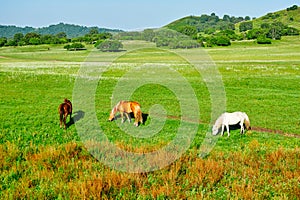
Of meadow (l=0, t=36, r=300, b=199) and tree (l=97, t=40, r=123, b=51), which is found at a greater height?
tree (l=97, t=40, r=123, b=51)

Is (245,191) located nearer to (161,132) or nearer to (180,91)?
(161,132)

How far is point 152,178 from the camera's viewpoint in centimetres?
875

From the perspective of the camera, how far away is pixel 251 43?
438 ft

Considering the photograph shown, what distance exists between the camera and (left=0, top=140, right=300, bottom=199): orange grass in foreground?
7.84 meters

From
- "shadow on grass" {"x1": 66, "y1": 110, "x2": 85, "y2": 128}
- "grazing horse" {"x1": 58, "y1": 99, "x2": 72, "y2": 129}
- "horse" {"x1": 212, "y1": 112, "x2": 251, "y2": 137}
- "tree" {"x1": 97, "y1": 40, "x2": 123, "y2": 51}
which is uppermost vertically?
"tree" {"x1": 97, "y1": 40, "x2": 123, "y2": 51}

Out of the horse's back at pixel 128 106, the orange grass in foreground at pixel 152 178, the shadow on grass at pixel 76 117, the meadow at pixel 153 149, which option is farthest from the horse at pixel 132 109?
the orange grass in foreground at pixel 152 178

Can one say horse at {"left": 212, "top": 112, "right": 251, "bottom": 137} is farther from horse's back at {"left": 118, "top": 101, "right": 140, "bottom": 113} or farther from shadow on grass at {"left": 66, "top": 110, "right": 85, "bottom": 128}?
shadow on grass at {"left": 66, "top": 110, "right": 85, "bottom": 128}

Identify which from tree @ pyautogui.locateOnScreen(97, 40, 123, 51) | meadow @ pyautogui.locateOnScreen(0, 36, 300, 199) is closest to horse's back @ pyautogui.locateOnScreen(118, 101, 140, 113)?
meadow @ pyautogui.locateOnScreen(0, 36, 300, 199)

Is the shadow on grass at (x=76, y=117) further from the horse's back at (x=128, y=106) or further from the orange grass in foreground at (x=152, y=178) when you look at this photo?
the orange grass in foreground at (x=152, y=178)

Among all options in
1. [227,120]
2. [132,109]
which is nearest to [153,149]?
[227,120]

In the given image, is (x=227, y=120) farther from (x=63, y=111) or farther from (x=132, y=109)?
(x=63, y=111)

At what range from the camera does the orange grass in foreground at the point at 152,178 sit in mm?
7844

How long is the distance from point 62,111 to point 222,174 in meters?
9.47

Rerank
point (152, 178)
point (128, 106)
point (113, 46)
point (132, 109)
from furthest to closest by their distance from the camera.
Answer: point (113, 46)
point (128, 106)
point (132, 109)
point (152, 178)
